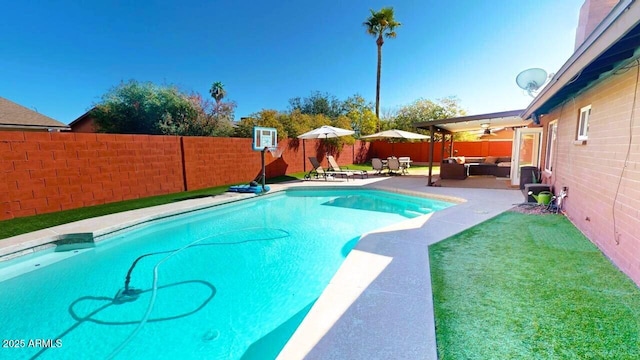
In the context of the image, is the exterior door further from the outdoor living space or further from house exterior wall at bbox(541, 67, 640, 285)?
the outdoor living space

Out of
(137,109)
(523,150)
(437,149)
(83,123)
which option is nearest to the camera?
(523,150)

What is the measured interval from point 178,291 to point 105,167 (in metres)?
5.69

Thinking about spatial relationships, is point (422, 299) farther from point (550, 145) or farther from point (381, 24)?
point (381, 24)

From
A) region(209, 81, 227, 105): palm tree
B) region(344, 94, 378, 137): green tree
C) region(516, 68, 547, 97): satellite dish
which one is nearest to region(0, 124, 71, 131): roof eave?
region(516, 68, 547, 97): satellite dish

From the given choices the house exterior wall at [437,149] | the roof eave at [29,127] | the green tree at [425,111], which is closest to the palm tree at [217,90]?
the house exterior wall at [437,149]

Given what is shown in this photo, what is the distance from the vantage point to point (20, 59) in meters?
15.4

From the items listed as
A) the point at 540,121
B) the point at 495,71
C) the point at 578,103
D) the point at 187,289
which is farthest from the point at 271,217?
the point at 495,71

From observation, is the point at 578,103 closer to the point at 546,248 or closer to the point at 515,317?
the point at 546,248

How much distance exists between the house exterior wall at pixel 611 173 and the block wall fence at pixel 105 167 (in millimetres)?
10212

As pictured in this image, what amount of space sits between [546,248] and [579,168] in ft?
7.42

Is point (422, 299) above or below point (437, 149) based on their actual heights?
below

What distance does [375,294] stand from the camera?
9.18ft

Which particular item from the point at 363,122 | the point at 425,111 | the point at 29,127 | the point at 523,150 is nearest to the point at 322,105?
Result: the point at 363,122

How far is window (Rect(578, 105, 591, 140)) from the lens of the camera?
5.03 meters
